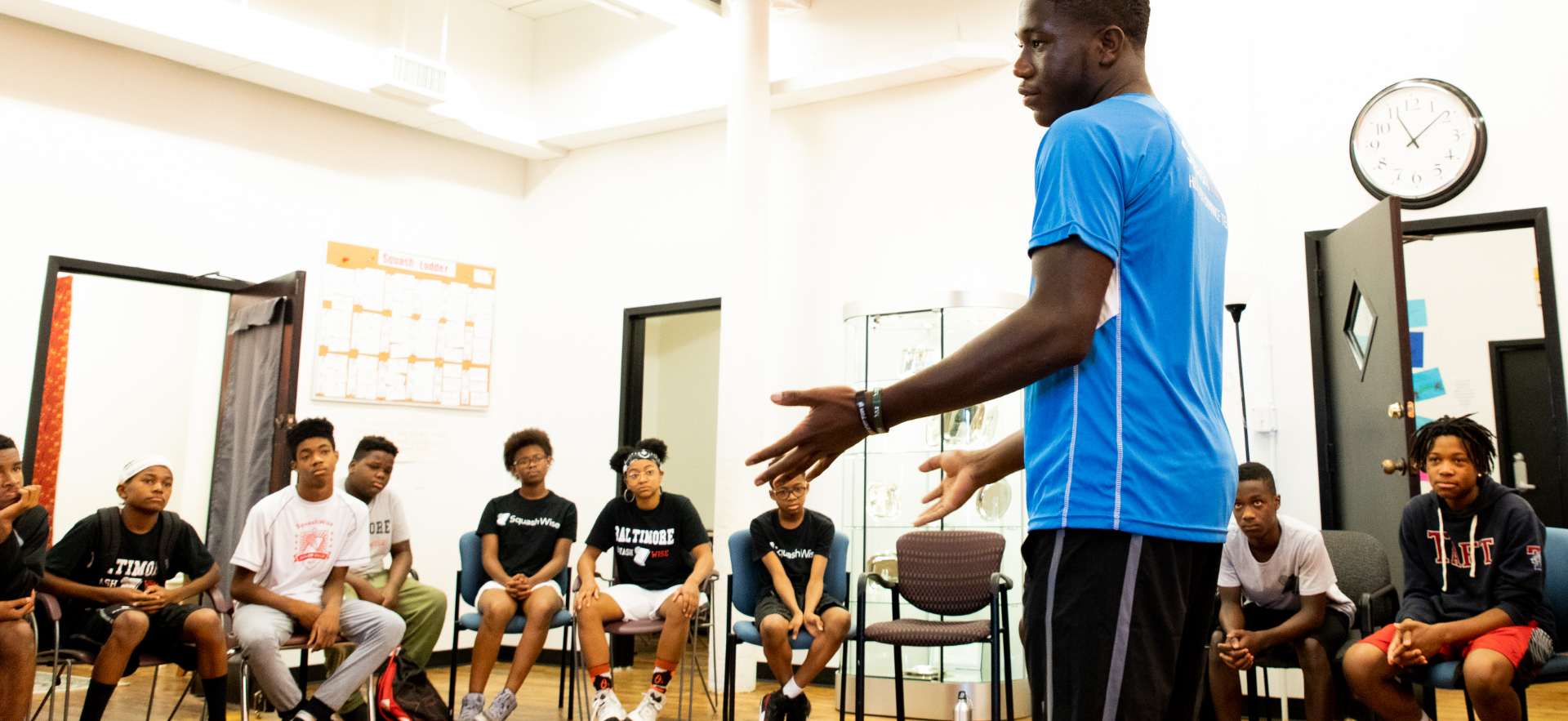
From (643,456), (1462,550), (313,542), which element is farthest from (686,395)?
(1462,550)

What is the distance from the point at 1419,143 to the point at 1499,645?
225 centimetres

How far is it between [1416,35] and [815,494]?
3390 mm

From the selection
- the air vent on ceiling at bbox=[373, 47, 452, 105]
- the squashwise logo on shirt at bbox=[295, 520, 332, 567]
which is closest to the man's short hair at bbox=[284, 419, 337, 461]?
the squashwise logo on shirt at bbox=[295, 520, 332, 567]

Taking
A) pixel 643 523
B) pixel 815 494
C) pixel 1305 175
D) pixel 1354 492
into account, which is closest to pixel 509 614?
pixel 643 523

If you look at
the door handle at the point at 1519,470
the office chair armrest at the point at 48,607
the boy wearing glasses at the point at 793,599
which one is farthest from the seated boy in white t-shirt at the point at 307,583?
the door handle at the point at 1519,470

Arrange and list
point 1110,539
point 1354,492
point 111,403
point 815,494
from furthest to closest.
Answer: point 111,403, point 815,494, point 1354,492, point 1110,539

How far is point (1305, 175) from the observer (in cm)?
468

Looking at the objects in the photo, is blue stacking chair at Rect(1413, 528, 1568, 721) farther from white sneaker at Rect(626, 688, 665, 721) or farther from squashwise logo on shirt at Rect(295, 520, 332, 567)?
squashwise logo on shirt at Rect(295, 520, 332, 567)

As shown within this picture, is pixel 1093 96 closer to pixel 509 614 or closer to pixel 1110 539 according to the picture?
pixel 1110 539

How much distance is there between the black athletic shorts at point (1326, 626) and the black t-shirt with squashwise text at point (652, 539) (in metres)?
2.25

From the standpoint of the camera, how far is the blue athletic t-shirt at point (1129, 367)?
1.01 meters

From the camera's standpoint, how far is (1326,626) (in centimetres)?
359

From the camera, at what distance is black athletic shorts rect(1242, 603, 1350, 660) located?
3559mm

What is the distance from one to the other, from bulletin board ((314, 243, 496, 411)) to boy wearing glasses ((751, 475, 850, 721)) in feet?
8.55
